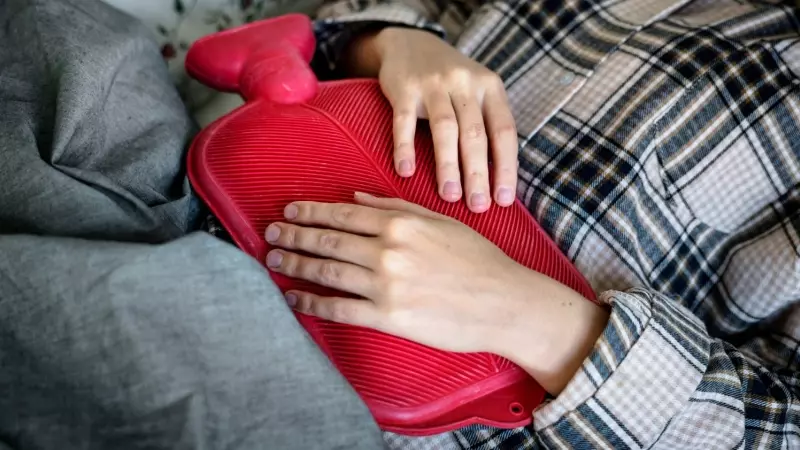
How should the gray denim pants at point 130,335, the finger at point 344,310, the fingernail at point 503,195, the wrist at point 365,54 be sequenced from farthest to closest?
1. the wrist at point 365,54
2. the fingernail at point 503,195
3. the finger at point 344,310
4. the gray denim pants at point 130,335

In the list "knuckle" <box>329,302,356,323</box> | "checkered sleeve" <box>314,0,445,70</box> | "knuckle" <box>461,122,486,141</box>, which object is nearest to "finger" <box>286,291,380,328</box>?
"knuckle" <box>329,302,356,323</box>

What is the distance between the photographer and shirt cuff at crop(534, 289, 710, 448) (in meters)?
0.59

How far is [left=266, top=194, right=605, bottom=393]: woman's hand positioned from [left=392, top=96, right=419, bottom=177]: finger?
48mm

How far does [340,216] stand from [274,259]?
68 mm

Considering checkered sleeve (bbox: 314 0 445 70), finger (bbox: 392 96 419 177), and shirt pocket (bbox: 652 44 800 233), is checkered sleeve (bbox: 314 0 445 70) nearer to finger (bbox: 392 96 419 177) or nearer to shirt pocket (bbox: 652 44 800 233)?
finger (bbox: 392 96 419 177)

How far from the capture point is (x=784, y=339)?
28.9 inches

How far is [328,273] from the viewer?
1.86ft

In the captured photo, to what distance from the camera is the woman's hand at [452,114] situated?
64cm

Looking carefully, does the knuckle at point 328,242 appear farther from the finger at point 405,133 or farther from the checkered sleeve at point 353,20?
the checkered sleeve at point 353,20

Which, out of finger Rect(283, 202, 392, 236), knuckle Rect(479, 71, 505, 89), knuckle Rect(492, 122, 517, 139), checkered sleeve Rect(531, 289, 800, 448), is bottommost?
checkered sleeve Rect(531, 289, 800, 448)

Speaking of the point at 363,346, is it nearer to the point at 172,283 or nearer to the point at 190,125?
the point at 172,283

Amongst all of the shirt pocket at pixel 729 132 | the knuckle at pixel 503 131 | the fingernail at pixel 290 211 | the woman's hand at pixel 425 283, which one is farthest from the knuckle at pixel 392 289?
the shirt pocket at pixel 729 132

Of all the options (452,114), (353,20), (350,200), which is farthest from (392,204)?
(353,20)

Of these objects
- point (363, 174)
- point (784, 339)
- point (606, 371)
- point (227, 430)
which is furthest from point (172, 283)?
point (784, 339)
